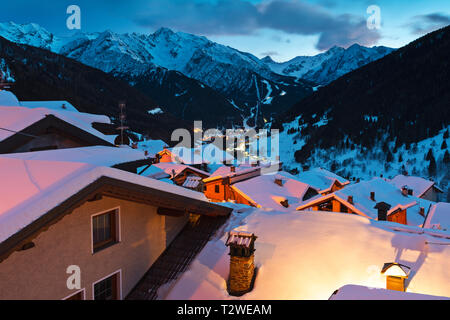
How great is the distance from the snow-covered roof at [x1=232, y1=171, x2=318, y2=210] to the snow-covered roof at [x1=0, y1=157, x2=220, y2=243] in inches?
1036

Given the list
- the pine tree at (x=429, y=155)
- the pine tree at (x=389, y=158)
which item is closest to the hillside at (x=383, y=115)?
the pine tree at (x=389, y=158)

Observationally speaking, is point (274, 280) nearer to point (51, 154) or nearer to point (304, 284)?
point (304, 284)

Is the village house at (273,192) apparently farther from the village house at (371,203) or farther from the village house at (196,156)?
the village house at (196,156)

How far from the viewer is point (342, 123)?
135125 mm

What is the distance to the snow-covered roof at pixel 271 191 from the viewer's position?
1217 inches

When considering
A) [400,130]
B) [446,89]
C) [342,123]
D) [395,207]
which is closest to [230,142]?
[342,123]

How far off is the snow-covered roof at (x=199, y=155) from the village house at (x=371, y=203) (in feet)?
82.9

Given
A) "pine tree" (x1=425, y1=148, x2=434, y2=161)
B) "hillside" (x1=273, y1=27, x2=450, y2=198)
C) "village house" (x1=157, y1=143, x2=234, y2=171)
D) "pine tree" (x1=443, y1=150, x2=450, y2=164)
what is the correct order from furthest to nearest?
"hillside" (x1=273, y1=27, x2=450, y2=198), "pine tree" (x1=425, y1=148, x2=434, y2=161), "pine tree" (x1=443, y1=150, x2=450, y2=164), "village house" (x1=157, y1=143, x2=234, y2=171)

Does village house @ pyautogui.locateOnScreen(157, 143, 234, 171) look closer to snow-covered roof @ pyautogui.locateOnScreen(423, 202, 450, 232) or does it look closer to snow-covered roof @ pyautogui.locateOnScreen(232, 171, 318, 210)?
snow-covered roof @ pyautogui.locateOnScreen(232, 171, 318, 210)

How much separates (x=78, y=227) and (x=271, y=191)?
2902cm

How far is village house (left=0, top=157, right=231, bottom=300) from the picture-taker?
407 cm

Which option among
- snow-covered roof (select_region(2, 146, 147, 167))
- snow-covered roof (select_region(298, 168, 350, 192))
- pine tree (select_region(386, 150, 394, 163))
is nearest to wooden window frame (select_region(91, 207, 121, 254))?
snow-covered roof (select_region(2, 146, 147, 167))

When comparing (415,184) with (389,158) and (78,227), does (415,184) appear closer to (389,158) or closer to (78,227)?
(389,158)

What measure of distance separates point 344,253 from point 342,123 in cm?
13838
